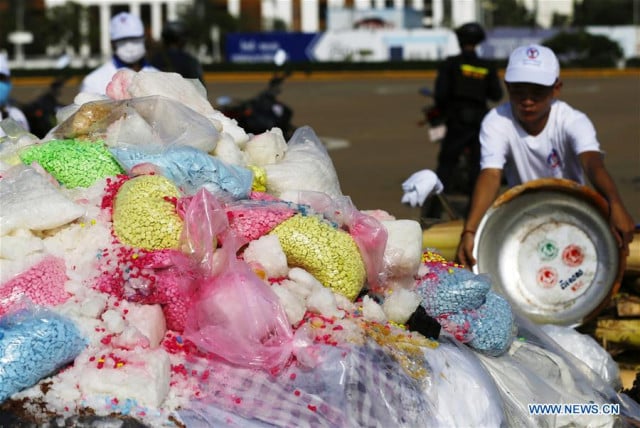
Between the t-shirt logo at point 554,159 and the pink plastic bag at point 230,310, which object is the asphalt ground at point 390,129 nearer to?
the t-shirt logo at point 554,159

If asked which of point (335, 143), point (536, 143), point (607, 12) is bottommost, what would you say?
point (335, 143)

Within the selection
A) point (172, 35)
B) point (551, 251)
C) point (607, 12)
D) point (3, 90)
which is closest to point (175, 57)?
point (172, 35)

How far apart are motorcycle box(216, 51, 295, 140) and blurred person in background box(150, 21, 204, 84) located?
117 inches

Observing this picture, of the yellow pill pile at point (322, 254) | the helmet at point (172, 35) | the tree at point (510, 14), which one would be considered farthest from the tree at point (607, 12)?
the yellow pill pile at point (322, 254)

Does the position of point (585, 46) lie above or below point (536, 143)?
above

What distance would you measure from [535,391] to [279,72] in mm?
8984

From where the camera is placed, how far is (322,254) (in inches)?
135

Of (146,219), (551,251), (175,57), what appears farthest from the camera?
(175,57)

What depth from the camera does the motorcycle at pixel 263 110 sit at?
11602mm

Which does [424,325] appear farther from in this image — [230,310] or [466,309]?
[230,310]

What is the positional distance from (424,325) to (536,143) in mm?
1883

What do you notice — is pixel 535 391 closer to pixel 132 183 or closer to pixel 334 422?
pixel 334 422

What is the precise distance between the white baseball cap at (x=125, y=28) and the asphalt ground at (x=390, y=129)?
81.0 inches

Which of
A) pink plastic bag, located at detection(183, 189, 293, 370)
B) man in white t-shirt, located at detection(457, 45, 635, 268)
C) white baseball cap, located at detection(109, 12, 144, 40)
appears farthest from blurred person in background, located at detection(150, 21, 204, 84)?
pink plastic bag, located at detection(183, 189, 293, 370)
